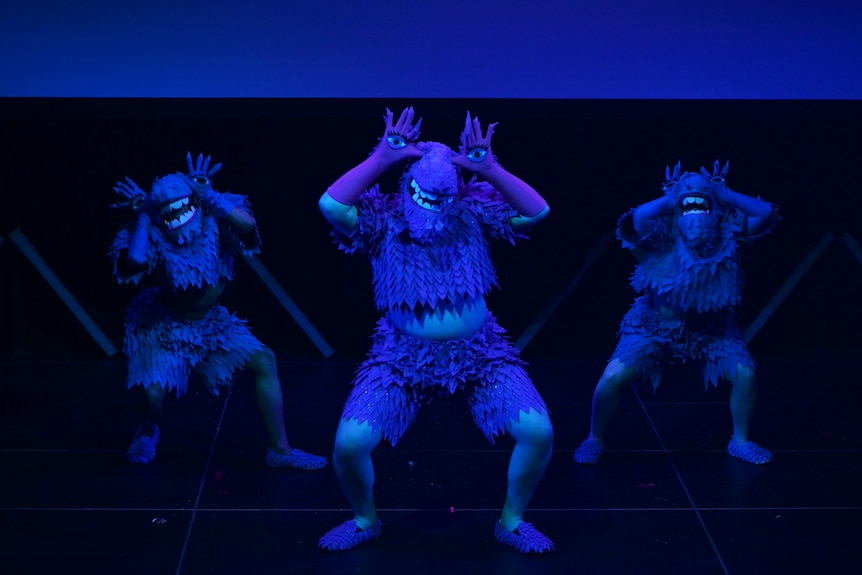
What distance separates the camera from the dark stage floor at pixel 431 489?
166 inches

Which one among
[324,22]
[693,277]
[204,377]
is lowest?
[204,377]

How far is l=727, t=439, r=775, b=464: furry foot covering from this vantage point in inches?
194

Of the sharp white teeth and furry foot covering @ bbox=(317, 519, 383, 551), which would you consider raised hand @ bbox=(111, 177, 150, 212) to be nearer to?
the sharp white teeth

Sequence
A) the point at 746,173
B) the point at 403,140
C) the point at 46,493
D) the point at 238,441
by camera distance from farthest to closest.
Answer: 1. the point at 746,173
2. the point at 238,441
3. the point at 46,493
4. the point at 403,140

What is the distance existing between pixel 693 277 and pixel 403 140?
127cm

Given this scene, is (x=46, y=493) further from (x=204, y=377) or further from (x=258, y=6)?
(x=258, y=6)

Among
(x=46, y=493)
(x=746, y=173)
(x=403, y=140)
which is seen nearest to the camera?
(x=403, y=140)

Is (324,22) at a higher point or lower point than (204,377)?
higher

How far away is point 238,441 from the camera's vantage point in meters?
5.14

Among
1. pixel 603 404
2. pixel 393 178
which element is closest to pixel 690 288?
pixel 603 404

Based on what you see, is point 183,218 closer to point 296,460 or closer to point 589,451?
point 296,460

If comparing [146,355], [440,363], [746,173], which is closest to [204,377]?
[146,355]

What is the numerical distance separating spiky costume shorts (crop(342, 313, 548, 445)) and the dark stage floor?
444mm

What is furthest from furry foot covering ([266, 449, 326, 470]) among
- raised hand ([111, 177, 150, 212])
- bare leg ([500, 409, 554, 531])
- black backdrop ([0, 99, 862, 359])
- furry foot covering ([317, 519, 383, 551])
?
black backdrop ([0, 99, 862, 359])
